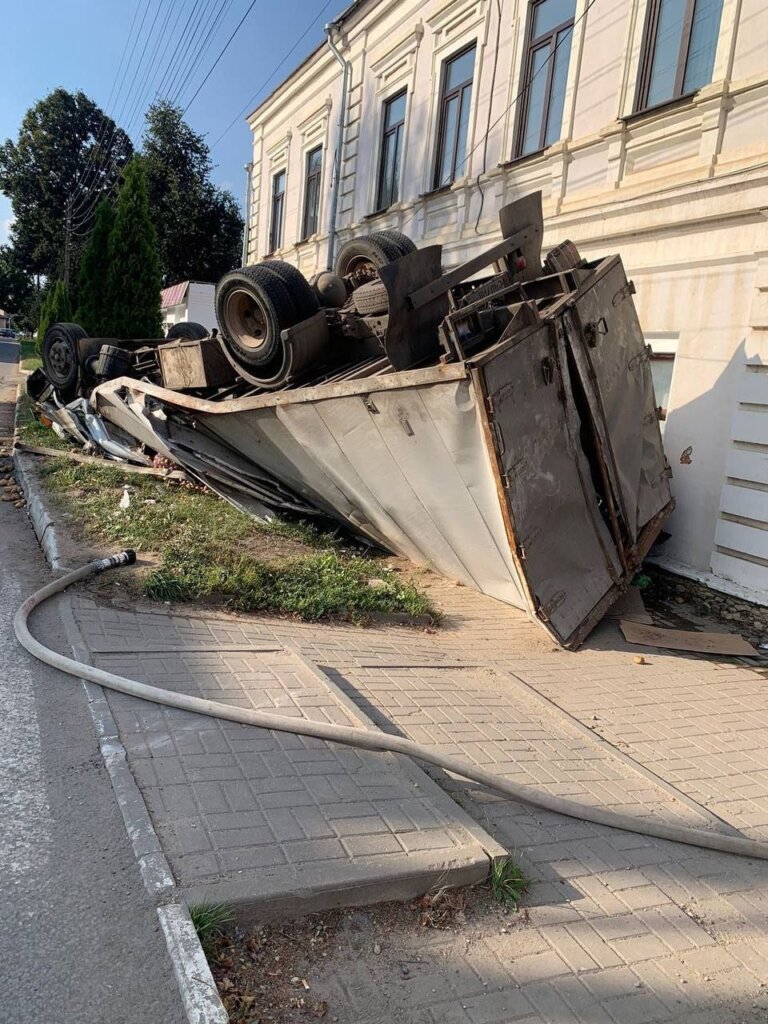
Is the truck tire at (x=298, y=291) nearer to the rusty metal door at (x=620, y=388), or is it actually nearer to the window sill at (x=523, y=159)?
the rusty metal door at (x=620, y=388)

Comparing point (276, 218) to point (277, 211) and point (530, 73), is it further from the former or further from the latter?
point (530, 73)

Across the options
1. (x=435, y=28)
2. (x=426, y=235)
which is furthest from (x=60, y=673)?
(x=435, y=28)

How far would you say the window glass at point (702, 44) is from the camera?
6.86m

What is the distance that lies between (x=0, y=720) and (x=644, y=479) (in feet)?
16.7

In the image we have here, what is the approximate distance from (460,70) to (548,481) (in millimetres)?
9228

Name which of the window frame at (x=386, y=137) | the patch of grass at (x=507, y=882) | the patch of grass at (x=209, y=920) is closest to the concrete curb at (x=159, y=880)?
the patch of grass at (x=209, y=920)

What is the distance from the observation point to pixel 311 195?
1662 cm

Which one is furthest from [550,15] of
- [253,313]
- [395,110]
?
[253,313]

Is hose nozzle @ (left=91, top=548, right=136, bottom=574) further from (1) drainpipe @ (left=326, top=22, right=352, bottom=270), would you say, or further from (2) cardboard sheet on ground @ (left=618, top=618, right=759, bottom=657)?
(1) drainpipe @ (left=326, top=22, right=352, bottom=270)

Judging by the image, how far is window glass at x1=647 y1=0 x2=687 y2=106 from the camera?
23.9 feet

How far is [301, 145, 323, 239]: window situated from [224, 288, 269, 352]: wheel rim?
35.7 feet

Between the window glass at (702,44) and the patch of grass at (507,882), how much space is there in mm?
7501

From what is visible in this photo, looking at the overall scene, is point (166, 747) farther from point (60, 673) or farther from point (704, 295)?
point (704, 295)

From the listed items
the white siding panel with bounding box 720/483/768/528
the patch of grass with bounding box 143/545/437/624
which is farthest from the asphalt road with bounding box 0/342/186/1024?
the white siding panel with bounding box 720/483/768/528
